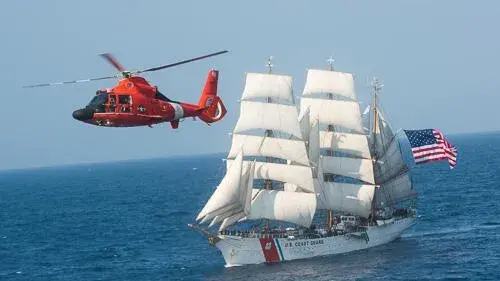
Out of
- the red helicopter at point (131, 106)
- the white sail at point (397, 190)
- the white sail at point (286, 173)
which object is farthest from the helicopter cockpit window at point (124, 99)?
the white sail at point (397, 190)

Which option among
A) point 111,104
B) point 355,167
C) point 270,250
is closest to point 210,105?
point 111,104

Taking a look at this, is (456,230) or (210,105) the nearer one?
(210,105)

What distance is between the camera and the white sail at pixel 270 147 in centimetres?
7944

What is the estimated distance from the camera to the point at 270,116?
80.1 meters

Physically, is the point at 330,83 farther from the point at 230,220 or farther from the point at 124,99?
the point at 124,99

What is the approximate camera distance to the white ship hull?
77.3 m

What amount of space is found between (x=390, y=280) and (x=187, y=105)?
25140 mm

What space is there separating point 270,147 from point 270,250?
1049 centimetres

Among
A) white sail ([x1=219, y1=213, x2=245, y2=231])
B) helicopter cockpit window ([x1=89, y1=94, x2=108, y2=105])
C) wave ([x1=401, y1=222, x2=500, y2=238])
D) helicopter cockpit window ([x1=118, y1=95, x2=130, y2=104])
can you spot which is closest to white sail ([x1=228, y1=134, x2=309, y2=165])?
white sail ([x1=219, y1=213, x2=245, y2=231])

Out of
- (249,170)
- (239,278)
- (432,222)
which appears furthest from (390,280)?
(432,222)

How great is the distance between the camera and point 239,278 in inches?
2803

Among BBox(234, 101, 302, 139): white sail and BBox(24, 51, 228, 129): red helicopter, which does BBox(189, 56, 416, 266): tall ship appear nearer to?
BBox(234, 101, 302, 139): white sail

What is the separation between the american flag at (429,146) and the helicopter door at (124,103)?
39.3m

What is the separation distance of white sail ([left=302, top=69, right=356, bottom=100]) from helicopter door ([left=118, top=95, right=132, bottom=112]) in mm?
40004
